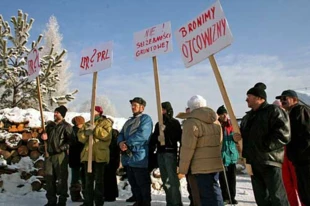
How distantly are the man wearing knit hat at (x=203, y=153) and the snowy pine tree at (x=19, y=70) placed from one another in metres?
13.8

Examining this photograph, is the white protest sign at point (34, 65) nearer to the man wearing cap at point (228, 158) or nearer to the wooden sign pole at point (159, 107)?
the wooden sign pole at point (159, 107)

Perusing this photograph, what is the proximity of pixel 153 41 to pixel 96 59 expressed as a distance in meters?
1.21

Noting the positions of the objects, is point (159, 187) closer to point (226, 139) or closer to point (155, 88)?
point (226, 139)

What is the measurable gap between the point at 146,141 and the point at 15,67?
13.3 meters

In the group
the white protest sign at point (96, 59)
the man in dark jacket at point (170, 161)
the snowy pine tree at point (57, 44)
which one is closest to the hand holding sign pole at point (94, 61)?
the white protest sign at point (96, 59)

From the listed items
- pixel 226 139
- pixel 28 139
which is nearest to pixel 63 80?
pixel 28 139

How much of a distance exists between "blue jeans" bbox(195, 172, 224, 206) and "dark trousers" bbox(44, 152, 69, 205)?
288 cm

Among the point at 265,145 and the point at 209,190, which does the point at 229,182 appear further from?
the point at 265,145

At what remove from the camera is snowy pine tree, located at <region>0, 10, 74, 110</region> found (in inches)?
658

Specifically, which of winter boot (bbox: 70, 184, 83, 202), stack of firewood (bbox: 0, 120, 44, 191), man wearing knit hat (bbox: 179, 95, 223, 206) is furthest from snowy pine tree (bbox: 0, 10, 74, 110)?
man wearing knit hat (bbox: 179, 95, 223, 206)

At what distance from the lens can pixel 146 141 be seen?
5.66m

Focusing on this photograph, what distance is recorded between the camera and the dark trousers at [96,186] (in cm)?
580

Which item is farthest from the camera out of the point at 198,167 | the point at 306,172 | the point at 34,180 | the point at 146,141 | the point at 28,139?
the point at 28,139

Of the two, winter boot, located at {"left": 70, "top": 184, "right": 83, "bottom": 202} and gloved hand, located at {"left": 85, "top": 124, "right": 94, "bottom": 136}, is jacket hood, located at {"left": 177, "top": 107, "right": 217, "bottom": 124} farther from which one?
winter boot, located at {"left": 70, "top": 184, "right": 83, "bottom": 202}
